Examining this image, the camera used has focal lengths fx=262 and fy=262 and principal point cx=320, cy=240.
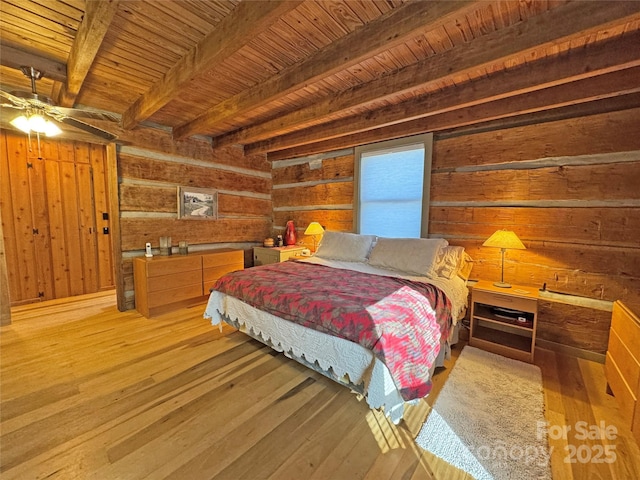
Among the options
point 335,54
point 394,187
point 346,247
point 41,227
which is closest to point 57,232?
point 41,227

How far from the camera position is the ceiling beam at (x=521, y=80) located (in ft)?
5.39

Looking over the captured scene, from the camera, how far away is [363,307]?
1754 millimetres

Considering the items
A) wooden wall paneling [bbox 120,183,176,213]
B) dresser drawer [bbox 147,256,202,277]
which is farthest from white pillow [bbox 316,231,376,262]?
wooden wall paneling [bbox 120,183,176,213]

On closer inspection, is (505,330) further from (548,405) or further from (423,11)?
(423,11)

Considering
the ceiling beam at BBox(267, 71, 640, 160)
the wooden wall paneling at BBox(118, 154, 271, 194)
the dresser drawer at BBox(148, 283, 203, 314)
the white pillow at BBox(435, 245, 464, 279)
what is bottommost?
the dresser drawer at BBox(148, 283, 203, 314)

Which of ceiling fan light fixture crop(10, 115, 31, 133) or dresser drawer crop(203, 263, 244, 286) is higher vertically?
ceiling fan light fixture crop(10, 115, 31, 133)

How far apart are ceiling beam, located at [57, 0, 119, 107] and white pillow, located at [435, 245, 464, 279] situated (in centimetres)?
304

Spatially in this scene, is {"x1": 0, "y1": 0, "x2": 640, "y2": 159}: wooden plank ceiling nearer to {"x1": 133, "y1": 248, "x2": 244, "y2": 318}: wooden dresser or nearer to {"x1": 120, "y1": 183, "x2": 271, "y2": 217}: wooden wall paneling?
{"x1": 120, "y1": 183, "x2": 271, "y2": 217}: wooden wall paneling

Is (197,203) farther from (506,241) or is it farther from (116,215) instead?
(506,241)

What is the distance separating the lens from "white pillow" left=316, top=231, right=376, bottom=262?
331cm

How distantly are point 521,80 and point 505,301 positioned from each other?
182 cm

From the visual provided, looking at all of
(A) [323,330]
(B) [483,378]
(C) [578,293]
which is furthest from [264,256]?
(C) [578,293]

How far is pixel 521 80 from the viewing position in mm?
1962

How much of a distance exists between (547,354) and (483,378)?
94 cm
